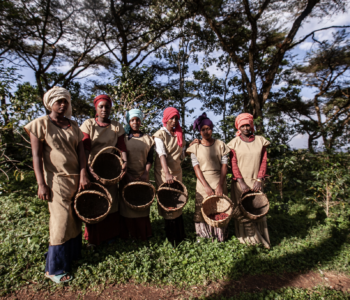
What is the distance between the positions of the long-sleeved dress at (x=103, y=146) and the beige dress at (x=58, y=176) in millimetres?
367

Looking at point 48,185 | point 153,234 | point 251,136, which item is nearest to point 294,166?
point 251,136

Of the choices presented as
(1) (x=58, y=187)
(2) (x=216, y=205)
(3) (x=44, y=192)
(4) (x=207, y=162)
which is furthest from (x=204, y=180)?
(3) (x=44, y=192)

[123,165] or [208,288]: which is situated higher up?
[123,165]

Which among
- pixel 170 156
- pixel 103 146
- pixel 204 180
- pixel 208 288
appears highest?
pixel 103 146

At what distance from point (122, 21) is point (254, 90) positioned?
6512 mm

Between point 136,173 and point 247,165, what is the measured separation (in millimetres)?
1573

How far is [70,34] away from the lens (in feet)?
33.5

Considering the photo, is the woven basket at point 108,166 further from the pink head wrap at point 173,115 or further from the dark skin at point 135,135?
the pink head wrap at point 173,115

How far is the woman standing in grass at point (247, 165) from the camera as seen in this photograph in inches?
132

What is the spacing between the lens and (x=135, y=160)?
10.6ft

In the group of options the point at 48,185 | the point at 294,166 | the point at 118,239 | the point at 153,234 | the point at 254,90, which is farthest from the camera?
the point at 254,90

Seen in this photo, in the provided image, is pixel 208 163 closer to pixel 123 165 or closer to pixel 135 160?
pixel 135 160

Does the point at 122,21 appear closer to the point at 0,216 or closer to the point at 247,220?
the point at 0,216

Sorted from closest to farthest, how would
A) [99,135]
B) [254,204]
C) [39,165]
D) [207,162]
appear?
[39,165] → [99,135] → [207,162] → [254,204]
